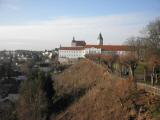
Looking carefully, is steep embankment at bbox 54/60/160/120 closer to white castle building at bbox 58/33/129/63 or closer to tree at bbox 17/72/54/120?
tree at bbox 17/72/54/120

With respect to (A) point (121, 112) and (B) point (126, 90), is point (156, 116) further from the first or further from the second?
(B) point (126, 90)

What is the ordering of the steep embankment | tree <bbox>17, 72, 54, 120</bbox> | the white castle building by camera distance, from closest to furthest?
the steep embankment, tree <bbox>17, 72, 54, 120</bbox>, the white castle building

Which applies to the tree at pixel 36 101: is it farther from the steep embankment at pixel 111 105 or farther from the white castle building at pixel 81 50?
the white castle building at pixel 81 50

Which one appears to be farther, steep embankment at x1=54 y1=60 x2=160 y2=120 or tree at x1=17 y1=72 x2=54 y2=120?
tree at x1=17 y1=72 x2=54 y2=120

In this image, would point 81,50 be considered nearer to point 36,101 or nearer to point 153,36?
point 153,36

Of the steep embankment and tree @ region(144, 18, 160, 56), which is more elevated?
tree @ region(144, 18, 160, 56)

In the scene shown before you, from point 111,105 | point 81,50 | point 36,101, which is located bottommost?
point 36,101

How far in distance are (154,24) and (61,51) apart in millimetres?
80082

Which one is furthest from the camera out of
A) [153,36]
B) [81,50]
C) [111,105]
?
[81,50]

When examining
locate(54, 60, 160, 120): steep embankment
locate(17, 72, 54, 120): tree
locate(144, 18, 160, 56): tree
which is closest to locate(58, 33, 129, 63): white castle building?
locate(144, 18, 160, 56): tree

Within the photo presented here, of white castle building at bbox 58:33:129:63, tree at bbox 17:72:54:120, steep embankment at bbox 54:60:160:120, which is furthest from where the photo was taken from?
white castle building at bbox 58:33:129:63

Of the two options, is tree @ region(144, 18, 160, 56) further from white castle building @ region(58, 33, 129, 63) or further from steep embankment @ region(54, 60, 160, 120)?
white castle building @ region(58, 33, 129, 63)

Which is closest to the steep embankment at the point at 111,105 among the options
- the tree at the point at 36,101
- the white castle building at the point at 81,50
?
the tree at the point at 36,101

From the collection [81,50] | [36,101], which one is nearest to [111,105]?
[36,101]
